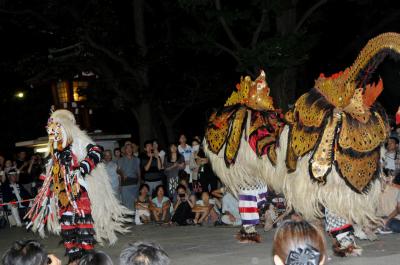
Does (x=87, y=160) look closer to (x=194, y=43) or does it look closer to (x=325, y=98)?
(x=325, y=98)

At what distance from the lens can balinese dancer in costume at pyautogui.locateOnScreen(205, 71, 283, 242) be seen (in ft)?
24.4

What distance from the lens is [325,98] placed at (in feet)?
20.9

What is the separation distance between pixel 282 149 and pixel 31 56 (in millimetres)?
11481

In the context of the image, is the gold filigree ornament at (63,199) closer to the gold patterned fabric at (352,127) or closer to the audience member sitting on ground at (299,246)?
the gold patterned fabric at (352,127)

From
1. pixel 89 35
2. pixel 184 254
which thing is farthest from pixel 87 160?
pixel 89 35

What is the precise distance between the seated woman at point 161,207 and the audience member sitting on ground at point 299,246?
26.8 ft

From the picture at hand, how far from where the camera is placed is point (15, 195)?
1307 cm

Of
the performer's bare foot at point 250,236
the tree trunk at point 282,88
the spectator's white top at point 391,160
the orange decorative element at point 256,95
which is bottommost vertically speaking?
the performer's bare foot at point 250,236

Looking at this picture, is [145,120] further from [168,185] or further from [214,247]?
[214,247]

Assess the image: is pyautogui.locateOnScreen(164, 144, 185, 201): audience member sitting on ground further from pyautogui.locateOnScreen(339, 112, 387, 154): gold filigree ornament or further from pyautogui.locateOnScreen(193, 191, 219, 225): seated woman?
pyautogui.locateOnScreen(339, 112, 387, 154): gold filigree ornament

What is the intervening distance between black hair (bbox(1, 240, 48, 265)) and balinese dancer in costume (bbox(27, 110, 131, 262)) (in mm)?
3818

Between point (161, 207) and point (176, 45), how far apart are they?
7179 millimetres

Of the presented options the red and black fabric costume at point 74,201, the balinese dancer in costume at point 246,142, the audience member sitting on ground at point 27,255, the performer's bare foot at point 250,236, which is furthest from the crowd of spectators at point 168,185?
the audience member sitting on ground at point 27,255

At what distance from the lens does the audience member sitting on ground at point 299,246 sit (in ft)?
9.01
